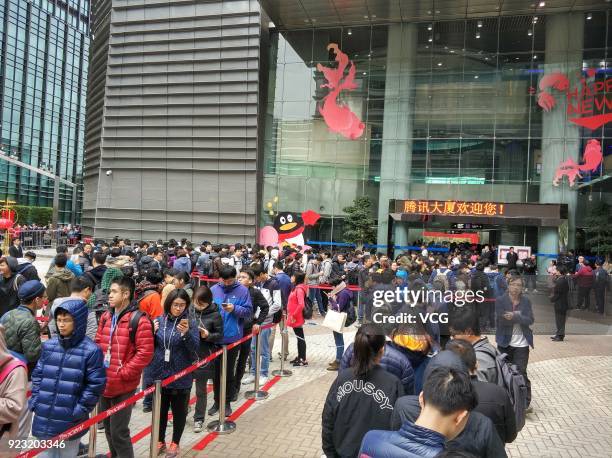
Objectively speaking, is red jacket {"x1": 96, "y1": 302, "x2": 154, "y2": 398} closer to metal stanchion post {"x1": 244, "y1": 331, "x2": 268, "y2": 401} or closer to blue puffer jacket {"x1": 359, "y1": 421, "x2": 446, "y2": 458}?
metal stanchion post {"x1": 244, "y1": 331, "x2": 268, "y2": 401}

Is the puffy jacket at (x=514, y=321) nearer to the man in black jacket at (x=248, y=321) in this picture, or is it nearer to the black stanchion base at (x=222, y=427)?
the man in black jacket at (x=248, y=321)

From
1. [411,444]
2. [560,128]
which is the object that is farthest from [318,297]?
[560,128]

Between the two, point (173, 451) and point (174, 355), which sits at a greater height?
point (174, 355)

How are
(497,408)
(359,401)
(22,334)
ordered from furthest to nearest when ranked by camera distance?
(22,334)
(359,401)
(497,408)

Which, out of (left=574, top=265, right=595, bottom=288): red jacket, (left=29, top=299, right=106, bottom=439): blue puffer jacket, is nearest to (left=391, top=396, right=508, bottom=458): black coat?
(left=29, top=299, right=106, bottom=439): blue puffer jacket

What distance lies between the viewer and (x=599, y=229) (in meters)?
22.0

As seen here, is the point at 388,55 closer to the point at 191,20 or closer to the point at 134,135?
the point at 191,20

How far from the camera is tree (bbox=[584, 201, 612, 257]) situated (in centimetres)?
2177

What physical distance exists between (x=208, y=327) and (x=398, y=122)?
2235cm

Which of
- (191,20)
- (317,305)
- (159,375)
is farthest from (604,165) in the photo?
(159,375)

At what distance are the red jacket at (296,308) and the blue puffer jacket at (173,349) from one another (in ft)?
11.5

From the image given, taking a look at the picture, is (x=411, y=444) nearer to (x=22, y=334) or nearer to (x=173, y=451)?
(x=173, y=451)

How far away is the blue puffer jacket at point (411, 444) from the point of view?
2.05 m

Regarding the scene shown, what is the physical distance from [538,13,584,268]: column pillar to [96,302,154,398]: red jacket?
23.5m
